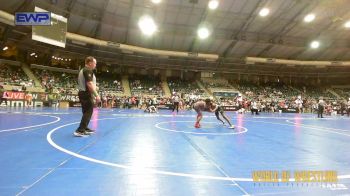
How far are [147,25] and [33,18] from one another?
789 inches

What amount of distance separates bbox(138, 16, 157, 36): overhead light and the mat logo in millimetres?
19209

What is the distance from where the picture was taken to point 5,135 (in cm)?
708

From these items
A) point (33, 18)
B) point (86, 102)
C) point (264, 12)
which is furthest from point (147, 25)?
point (86, 102)

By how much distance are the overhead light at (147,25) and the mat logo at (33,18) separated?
19.2 metres

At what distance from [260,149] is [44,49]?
35.0 m

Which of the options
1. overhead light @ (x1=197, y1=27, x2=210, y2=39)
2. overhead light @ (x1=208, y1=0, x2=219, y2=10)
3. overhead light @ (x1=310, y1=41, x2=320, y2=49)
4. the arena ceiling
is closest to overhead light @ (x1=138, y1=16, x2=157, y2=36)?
the arena ceiling

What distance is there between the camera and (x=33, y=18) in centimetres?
1281

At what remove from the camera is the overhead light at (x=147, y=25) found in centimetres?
3111

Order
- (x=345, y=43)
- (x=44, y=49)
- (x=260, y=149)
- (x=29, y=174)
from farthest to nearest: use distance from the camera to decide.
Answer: (x=345, y=43) → (x=44, y=49) → (x=260, y=149) → (x=29, y=174)

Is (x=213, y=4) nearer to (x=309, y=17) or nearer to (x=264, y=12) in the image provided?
(x=264, y=12)

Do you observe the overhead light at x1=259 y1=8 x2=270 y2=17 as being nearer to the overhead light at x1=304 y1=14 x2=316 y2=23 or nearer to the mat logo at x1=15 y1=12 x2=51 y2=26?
the overhead light at x1=304 y1=14 x2=316 y2=23

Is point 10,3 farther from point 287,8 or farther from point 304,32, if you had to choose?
point 304,32

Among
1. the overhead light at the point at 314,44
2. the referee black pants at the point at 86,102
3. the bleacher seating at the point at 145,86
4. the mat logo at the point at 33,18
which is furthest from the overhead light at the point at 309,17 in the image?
the referee black pants at the point at 86,102

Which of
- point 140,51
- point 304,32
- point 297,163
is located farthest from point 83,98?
point 304,32
